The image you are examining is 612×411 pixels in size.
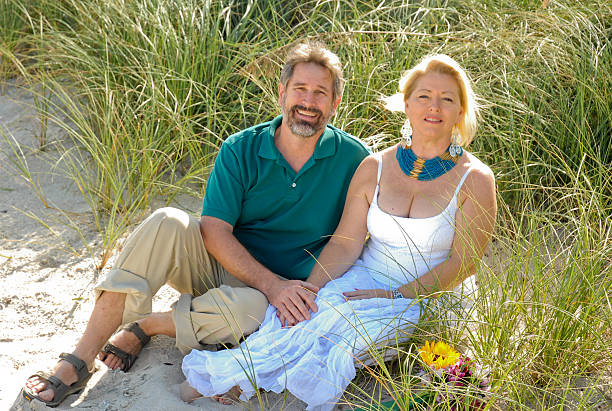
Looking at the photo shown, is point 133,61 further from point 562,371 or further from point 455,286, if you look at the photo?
point 562,371

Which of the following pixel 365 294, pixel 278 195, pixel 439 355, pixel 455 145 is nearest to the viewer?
pixel 439 355

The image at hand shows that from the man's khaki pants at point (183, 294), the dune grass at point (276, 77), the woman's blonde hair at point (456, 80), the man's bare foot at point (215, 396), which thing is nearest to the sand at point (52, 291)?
the man's bare foot at point (215, 396)

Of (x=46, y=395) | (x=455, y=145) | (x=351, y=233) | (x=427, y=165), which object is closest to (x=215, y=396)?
(x=46, y=395)

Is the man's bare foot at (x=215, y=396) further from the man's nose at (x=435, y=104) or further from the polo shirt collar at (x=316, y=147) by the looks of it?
the man's nose at (x=435, y=104)

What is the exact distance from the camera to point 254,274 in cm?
320

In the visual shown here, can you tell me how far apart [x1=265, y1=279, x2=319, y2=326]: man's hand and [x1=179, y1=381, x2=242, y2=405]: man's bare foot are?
340 millimetres

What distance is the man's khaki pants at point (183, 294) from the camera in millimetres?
3057

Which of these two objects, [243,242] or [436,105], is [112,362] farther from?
[436,105]

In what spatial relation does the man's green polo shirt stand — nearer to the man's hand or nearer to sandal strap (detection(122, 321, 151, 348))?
the man's hand

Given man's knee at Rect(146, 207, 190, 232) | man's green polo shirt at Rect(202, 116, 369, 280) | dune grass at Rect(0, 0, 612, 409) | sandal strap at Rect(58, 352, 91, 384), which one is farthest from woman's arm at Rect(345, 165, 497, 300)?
sandal strap at Rect(58, 352, 91, 384)

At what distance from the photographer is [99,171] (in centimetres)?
445

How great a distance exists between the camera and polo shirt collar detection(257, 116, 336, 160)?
3369mm

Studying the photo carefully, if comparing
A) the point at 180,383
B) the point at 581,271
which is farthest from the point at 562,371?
the point at 180,383

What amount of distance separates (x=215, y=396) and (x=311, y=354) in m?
0.45
